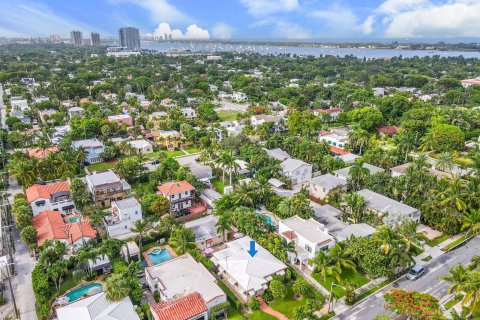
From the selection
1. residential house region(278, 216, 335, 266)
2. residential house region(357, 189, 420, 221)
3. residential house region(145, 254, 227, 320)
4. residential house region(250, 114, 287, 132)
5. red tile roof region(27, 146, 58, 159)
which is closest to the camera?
residential house region(145, 254, 227, 320)

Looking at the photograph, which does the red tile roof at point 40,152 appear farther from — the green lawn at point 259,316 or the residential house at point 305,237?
the green lawn at point 259,316

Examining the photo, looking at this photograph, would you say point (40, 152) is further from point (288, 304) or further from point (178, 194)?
point (288, 304)

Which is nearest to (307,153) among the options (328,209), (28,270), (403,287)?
(328,209)

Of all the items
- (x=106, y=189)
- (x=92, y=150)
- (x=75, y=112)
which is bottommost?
(x=106, y=189)

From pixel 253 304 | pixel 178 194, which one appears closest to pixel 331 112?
pixel 178 194

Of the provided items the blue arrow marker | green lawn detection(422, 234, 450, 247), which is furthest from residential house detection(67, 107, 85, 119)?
green lawn detection(422, 234, 450, 247)

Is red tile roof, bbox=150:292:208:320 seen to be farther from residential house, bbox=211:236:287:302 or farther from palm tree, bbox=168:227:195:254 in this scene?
palm tree, bbox=168:227:195:254

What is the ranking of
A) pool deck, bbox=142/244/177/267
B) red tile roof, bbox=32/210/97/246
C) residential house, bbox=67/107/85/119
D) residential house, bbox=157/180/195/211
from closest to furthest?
pool deck, bbox=142/244/177/267
red tile roof, bbox=32/210/97/246
residential house, bbox=157/180/195/211
residential house, bbox=67/107/85/119
